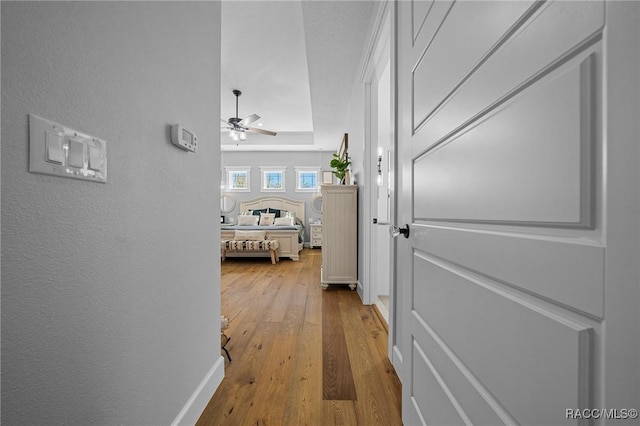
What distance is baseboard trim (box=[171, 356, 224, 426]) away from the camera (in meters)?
1.19

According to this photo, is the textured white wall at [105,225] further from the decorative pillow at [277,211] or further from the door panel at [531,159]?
the decorative pillow at [277,211]

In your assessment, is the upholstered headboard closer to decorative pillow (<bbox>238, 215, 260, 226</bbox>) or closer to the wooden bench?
decorative pillow (<bbox>238, 215, 260, 226</bbox>)

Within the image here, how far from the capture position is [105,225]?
782 millimetres

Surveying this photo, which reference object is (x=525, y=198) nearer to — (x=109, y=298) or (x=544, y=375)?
(x=544, y=375)

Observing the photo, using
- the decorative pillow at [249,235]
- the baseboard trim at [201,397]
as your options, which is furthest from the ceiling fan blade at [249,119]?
the baseboard trim at [201,397]

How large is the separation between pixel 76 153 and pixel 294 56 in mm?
3599

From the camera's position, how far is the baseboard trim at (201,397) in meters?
1.19

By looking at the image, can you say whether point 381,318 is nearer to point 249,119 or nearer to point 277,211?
point 249,119

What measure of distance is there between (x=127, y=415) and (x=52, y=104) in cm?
89

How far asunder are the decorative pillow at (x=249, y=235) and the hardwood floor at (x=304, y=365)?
232cm

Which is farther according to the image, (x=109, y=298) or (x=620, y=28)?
(x=109, y=298)

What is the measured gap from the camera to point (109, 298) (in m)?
0.79

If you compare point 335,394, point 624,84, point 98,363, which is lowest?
point 335,394

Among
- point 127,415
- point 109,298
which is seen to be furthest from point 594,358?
point 127,415
